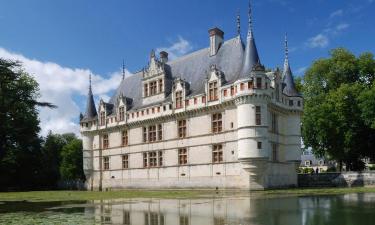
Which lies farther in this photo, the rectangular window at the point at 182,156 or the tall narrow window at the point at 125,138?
the tall narrow window at the point at 125,138

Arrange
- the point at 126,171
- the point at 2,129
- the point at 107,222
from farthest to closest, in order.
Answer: the point at 126,171 < the point at 2,129 < the point at 107,222

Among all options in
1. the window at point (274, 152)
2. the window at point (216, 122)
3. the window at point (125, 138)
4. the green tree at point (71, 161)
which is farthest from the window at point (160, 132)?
the green tree at point (71, 161)

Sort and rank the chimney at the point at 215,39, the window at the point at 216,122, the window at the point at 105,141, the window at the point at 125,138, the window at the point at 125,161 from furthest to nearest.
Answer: the window at the point at 105,141 < the window at the point at 125,138 < the window at the point at 125,161 < the chimney at the point at 215,39 < the window at the point at 216,122

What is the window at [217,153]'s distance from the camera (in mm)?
34844

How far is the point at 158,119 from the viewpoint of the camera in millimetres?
40375

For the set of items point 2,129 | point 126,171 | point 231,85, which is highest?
point 231,85

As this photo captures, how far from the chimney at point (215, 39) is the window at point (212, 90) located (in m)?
4.39

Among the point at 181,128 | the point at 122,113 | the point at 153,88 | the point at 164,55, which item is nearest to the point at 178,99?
the point at 181,128

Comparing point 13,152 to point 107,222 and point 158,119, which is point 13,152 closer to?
point 158,119

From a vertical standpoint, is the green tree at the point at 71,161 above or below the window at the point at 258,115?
below

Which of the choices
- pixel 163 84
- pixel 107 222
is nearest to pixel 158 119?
pixel 163 84

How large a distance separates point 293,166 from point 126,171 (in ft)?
55.1

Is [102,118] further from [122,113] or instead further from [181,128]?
[181,128]

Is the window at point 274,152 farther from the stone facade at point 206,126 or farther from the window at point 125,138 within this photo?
the window at point 125,138
